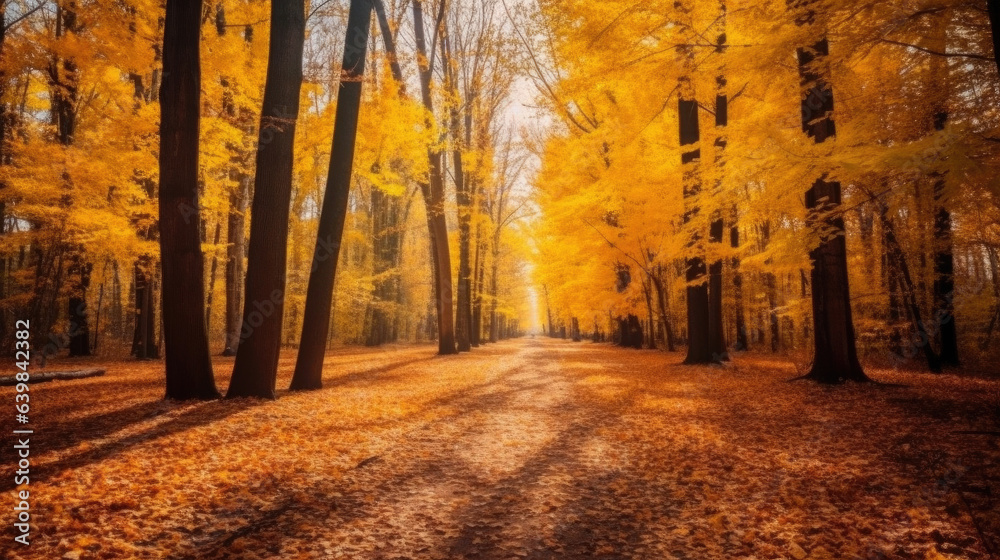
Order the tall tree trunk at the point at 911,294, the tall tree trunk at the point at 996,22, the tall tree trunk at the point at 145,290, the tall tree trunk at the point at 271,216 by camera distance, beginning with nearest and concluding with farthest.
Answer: the tall tree trunk at the point at 996,22
the tall tree trunk at the point at 271,216
the tall tree trunk at the point at 911,294
the tall tree trunk at the point at 145,290

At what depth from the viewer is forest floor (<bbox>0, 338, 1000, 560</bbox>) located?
10.1 feet

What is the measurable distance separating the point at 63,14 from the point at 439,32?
526 inches

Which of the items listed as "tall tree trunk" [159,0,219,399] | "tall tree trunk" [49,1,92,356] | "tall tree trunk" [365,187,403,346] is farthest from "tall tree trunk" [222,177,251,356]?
"tall tree trunk" [159,0,219,399]

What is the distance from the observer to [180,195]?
687 centimetres

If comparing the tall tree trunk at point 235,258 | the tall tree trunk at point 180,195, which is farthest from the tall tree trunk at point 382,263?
the tall tree trunk at point 180,195

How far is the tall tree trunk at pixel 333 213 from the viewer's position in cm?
891

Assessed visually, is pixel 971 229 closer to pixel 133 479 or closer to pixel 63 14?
pixel 133 479

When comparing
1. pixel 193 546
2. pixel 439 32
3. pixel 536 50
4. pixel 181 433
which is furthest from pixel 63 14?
pixel 193 546

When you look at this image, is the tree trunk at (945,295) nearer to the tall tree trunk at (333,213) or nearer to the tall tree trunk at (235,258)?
the tall tree trunk at (333,213)

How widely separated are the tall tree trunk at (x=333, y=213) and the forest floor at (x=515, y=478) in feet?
4.56

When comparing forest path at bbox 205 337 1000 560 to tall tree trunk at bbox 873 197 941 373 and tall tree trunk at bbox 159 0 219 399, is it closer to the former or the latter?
tall tree trunk at bbox 159 0 219 399

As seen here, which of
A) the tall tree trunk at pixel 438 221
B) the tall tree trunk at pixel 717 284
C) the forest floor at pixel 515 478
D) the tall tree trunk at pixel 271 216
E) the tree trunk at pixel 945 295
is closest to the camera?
the forest floor at pixel 515 478

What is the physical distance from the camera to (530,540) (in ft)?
10.8

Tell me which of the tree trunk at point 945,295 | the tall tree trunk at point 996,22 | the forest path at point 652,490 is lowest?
the forest path at point 652,490
